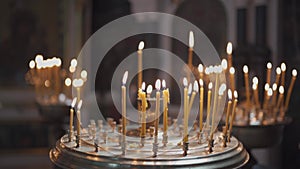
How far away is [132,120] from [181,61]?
2265 mm

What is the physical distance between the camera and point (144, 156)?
1.29 meters

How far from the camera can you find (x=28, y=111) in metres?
4.53

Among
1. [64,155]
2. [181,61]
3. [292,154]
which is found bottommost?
[292,154]

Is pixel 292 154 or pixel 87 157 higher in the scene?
pixel 87 157

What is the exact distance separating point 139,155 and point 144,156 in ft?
0.07

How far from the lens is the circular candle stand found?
4.12 feet

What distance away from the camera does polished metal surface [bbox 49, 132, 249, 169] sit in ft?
4.11

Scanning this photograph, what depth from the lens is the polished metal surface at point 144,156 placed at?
125 centimetres

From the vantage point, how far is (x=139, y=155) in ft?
4.29

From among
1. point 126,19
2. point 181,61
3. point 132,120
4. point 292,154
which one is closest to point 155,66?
point 181,61

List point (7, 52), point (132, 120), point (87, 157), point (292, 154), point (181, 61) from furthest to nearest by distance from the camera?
point (7, 52) < point (181, 61) < point (292, 154) < point (132, 120) < point (87, 157)

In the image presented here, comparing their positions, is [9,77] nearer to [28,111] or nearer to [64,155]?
[28,111]

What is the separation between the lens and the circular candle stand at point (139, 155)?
1.26 metres

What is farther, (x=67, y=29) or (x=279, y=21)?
(x=67, y=29)
